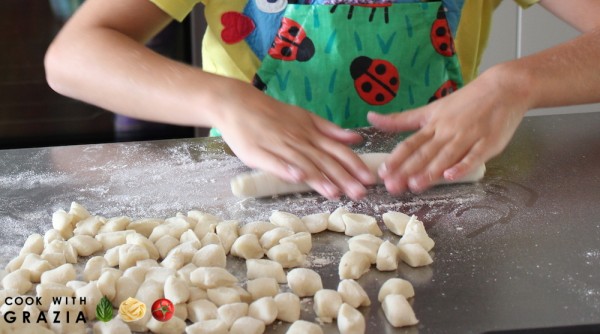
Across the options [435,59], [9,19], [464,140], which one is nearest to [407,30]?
[435,59]

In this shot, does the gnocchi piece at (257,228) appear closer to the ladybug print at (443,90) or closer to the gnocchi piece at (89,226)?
the gnocchi piece at (89,226)

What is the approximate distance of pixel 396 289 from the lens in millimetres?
734

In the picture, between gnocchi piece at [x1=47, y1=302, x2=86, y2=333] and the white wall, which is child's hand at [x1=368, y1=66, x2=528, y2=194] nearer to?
gnocchi piece at [x1=47, y1=302, x2=86, y2=333]

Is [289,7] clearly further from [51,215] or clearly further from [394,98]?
[51,215]

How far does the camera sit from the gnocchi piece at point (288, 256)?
0.81 m

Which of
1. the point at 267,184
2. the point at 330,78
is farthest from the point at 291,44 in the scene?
the point at 267,184

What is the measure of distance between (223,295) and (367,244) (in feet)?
0.53

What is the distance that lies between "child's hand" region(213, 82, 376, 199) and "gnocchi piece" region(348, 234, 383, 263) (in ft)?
0.22

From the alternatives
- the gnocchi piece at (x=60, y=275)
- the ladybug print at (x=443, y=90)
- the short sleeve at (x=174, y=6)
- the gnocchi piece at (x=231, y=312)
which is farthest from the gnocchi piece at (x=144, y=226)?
the ladybug print at (x=443, y=90)

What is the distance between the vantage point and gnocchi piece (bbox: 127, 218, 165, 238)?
90cm

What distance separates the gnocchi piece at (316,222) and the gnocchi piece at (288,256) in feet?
0.23

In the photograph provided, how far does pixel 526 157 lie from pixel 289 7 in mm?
387

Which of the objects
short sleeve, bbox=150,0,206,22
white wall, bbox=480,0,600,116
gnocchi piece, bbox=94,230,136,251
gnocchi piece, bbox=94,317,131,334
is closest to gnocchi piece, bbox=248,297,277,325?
gnocchi piece, bbox=94,317,131,334

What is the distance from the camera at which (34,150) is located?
3.92 feet
